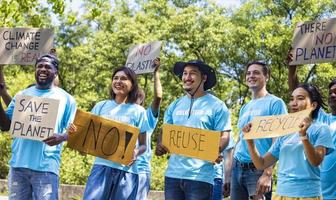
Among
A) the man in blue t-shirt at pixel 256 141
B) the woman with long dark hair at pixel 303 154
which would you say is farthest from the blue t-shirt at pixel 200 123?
the woman with long dark hair at pixel 303 154

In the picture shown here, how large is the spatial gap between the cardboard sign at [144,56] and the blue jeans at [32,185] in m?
1.72

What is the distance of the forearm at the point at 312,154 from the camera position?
14.6 feet

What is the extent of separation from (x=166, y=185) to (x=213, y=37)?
23.5 meters

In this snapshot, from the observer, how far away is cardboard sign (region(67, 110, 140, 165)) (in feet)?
18.2

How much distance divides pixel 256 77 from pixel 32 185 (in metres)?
2.20

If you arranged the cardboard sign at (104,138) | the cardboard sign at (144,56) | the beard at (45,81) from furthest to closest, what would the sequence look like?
1. the cardboard sign at (144,56)
2. the beard at (45,81)
3. the cardboard sign at (104,138)

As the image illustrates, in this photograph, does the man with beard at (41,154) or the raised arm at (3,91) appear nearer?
the man with beard at (41,154)

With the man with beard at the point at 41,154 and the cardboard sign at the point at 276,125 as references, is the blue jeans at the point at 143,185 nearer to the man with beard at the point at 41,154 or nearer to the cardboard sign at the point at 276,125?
the man with beard at the point at 41,154

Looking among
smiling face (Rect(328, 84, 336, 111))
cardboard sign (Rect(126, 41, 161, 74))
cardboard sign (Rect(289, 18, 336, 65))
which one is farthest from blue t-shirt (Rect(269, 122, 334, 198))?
cardboard sign (Rect(126, 41, 161, 74))

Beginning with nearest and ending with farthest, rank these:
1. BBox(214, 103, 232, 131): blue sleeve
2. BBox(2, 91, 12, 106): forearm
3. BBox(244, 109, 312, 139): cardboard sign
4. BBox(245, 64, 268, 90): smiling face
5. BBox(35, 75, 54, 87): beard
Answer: BBox(244, 109, 312, 139): cardboard sign, BBox(214, 103, 232, 131): blue sleeve, BBox(35, 75, 54, 87): beard, BBox(245, 64, 268, 90): smiling face, BBox(2, 91, 12, 106): forearm

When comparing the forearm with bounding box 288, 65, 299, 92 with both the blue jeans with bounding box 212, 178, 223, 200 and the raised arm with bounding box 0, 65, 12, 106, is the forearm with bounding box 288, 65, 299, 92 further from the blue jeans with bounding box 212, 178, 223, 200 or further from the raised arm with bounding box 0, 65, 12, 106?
the raised arm with bounding box 0, 65, 12, 106

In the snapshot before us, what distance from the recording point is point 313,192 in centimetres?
465

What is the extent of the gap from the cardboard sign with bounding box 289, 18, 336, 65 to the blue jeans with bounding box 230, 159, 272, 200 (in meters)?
1.12

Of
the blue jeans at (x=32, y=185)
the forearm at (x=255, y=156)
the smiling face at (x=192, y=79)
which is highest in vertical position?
the smiling face at (x=192, y=79)
